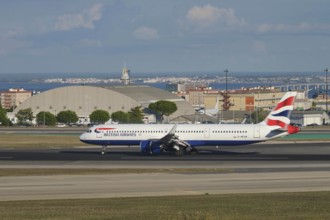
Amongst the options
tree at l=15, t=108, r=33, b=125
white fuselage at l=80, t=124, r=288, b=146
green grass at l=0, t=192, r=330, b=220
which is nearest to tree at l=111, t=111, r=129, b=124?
tree at l=15, t=108, r=33, b=125

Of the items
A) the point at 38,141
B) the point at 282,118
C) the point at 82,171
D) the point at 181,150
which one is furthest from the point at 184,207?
the point at 38,141

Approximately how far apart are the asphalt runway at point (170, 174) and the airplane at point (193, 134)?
124cm

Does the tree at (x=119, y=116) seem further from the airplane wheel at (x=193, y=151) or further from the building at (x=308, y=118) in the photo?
Answer: the airplane wheel at (x=193, y=151)

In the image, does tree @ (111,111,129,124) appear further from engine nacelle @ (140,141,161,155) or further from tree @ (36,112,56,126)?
engine nacelle @ (140,141,161,155)

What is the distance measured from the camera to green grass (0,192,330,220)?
113 feet

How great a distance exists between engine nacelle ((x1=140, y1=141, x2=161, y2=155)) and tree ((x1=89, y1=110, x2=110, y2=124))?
77.3m

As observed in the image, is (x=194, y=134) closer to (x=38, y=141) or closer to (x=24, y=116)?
(x=38, y=141)

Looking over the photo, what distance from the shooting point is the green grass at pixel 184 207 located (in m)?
34.4

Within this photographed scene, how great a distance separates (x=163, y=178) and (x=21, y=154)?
26808 mm

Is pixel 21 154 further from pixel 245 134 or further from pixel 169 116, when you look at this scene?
pixel 169 116

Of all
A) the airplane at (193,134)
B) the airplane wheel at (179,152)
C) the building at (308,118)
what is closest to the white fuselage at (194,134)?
the airplane at (193,134)

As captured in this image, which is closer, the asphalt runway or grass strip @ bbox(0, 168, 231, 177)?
the asphalt runway

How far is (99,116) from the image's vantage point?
6058 inches

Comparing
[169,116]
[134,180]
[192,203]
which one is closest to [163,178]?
[134,180]
